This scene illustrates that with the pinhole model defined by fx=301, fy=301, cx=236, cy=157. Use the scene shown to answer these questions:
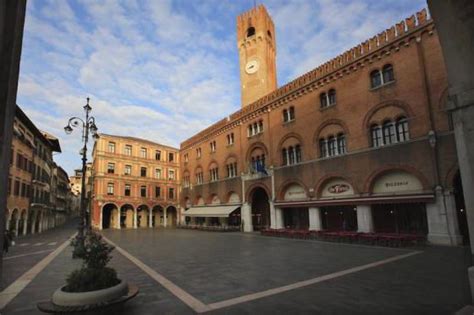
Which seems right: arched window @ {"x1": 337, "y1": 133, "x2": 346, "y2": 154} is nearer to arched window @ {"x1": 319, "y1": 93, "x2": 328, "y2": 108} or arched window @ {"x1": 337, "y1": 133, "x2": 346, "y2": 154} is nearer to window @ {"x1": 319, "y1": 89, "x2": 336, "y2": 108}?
window @ {"x1": 319, "y1": 89, "x2": 336, "y2": 108}

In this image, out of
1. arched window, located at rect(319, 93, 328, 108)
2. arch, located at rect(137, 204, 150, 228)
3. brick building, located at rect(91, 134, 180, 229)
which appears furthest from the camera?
arch, located at rect(137, 204, 150, 228)

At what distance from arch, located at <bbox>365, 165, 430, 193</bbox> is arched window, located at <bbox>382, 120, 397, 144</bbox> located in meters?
1.74

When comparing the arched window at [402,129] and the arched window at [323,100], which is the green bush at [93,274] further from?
the arched window at [323,100]

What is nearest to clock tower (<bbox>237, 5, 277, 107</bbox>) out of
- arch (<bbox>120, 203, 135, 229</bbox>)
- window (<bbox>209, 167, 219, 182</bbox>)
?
window (<bbox>209, 167, 219, 182</bbox>)

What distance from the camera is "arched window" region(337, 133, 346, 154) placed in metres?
22.1

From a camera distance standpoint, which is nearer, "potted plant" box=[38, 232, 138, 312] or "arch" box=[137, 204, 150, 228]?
"potted plant" box=[38, 232, 138, 312]

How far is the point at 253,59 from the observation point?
4112 centimetres

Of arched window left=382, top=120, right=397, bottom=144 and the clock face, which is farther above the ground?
the clock face

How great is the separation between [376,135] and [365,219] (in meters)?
5.64

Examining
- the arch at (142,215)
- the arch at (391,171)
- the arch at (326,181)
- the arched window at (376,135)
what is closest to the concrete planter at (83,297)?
the arch at (391,171)

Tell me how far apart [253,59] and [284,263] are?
34.1m

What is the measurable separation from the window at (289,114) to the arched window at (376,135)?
308 inches

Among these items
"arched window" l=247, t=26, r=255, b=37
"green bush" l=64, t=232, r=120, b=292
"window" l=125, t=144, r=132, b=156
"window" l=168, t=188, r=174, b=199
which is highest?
"arched window" l=247, t=26, r=255, b=37

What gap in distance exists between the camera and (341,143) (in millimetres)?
22359
